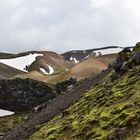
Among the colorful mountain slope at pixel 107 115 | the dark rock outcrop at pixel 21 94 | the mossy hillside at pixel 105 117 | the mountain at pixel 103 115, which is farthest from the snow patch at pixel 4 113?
the mossy hillside at pixel 105 117

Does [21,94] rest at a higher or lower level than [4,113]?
higher

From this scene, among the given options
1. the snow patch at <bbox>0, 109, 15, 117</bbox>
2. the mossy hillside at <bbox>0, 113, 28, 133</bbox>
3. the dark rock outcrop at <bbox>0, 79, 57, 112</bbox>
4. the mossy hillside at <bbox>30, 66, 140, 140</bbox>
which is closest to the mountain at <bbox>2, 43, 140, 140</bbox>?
the mossy hillside at <bbox>30, 66, 140, 140</bbox>

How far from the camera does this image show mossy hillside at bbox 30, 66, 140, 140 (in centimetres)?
3322

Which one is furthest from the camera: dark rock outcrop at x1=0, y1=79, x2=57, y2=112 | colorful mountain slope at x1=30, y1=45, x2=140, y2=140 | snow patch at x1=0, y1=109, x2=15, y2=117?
snow patch at x1=0, y1=109, x2=15, y2=117

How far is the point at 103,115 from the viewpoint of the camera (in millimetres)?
38188

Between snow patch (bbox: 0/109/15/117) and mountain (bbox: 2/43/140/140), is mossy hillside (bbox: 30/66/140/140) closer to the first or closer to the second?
mountain (bbox: 2/43/140/140)

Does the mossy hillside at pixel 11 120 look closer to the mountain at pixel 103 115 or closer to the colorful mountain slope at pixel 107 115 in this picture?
the mountain at pixel 103 115

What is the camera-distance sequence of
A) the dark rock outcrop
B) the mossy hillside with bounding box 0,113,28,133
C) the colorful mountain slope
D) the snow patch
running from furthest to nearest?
the snow patch, the dark rock outcrop, the mossy hillside with bounding box 0,113,28,133, the colorful mountain slope

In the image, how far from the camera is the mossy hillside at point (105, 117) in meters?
33.2

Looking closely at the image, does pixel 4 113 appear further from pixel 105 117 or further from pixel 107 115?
pixel 105 117

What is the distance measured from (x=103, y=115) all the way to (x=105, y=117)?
0.73m

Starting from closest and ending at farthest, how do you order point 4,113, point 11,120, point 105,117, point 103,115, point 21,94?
point 105,117 → point 103,115 → point 11,120 → point 21,94 → point 4,113

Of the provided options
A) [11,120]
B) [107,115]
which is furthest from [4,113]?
[107,115]

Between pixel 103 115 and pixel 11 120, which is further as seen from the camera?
pixel 11 120
